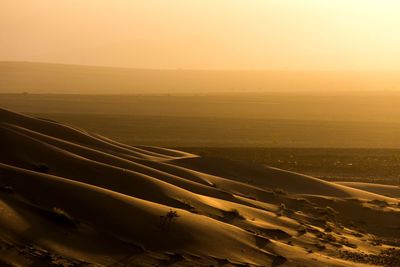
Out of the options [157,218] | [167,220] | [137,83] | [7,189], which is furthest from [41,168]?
[137,83]

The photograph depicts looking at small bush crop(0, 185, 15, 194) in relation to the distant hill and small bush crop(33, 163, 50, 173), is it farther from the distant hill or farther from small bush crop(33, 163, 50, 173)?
the distant hill

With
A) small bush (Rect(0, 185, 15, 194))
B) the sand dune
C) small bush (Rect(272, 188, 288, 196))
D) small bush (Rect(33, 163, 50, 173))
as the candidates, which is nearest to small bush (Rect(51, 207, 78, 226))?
the sand dune

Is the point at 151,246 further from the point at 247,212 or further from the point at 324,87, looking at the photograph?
the point at 324,87

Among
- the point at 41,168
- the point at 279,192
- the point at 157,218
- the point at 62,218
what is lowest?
the point at 62,218

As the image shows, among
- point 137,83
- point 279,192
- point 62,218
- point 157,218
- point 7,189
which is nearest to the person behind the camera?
point 62,218

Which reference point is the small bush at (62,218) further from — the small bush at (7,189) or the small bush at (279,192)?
the small bush at (279,192)

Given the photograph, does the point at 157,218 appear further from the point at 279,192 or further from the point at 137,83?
the point at 137,83

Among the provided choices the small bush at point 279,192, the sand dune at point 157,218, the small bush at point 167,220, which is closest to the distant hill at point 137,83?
the small bush at point 279,192

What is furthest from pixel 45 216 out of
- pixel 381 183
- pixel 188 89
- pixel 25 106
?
pixel 188 89
